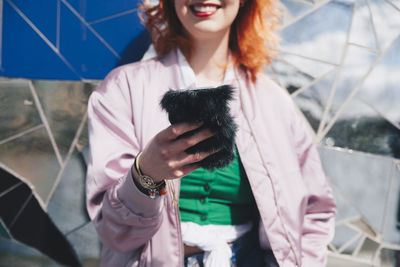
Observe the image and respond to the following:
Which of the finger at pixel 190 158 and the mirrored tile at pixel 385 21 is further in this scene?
the mirrored tile at pixel 385 21

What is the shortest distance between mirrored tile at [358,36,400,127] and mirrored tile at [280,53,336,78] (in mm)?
167

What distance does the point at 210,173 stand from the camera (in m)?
0.99

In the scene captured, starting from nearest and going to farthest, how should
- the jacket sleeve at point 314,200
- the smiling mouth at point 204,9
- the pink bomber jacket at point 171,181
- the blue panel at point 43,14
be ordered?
the pink bomber jacket at point 171,181, the smiling mouth at point 204,9, the jacket sleeve at point 314,200, the blue panel at point 43,14

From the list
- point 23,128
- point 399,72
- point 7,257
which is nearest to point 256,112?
point 399,72

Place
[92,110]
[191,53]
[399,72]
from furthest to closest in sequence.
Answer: [399,72]
[191,53]
[92,110]

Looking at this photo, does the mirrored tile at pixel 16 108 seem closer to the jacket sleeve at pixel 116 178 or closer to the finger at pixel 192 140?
the jacket sleeve at pixel 116 178

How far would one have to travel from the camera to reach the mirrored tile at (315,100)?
1.41 meters

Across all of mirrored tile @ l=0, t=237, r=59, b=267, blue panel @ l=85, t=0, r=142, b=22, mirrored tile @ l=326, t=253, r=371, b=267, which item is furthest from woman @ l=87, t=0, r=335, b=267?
mirrored tile @ l=0, t=237, r=59, b=267

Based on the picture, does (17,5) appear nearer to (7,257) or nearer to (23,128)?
(23,128)

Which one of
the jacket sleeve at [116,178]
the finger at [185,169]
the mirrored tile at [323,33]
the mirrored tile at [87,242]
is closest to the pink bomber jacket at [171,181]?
the jacket sleeve at [116,178]

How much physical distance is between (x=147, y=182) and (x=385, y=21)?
119 centimetres

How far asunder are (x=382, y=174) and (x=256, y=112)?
26.9 inches

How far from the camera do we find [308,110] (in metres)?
1.42

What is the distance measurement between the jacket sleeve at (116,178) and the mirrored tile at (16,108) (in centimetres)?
55
